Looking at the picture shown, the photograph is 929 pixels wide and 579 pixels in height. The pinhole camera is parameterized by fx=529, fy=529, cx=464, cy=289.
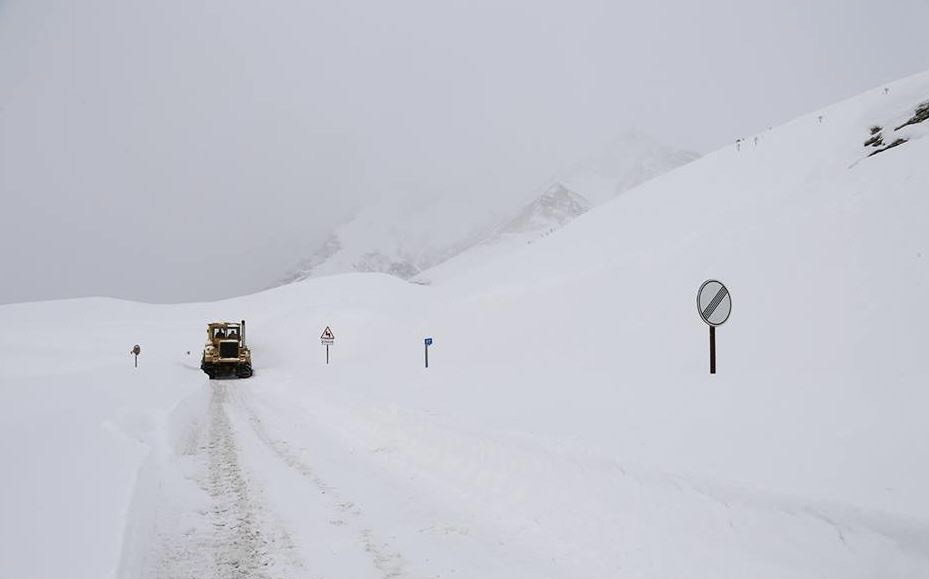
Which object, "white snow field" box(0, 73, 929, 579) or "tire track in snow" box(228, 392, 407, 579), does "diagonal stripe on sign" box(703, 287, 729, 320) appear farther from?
"tire track in snow" box(228, 392, 407, 579)

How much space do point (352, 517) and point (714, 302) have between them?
6118 millimetres

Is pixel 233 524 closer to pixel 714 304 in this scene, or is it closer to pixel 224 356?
pixel 714 304

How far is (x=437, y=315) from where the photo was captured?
35.0 m

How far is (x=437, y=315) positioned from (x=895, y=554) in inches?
1247

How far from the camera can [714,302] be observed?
823 cm

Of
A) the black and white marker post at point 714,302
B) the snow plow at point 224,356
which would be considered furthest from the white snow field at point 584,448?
the snow plow at point 224,356

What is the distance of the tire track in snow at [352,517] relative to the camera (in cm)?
459

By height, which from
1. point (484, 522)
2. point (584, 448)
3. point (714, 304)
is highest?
point (714, 304)

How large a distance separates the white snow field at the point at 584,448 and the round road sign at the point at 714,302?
3.31 ft

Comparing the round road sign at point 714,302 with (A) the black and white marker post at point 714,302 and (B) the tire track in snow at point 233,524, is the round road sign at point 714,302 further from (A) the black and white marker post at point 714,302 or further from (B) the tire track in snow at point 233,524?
(B) the tire track in snow at point 233,524

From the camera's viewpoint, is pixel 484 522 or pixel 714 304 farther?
pixel 714 304

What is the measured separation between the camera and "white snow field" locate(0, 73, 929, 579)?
4.35 metres

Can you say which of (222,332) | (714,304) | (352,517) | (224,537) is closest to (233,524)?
(224,537)

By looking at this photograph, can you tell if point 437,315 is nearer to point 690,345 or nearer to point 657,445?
point 690,345
